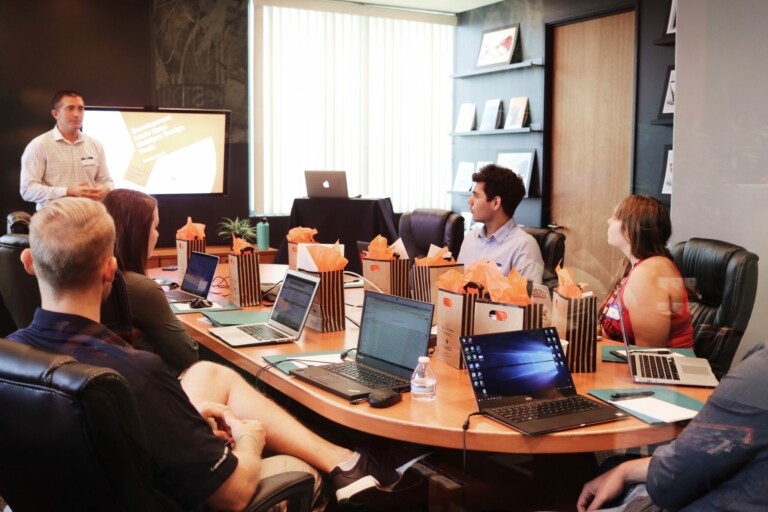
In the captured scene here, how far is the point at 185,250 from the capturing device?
4.01 metres

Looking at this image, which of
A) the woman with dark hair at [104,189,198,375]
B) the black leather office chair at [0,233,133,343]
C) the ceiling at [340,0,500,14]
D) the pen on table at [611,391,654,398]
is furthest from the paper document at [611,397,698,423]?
the ceiling at [340,0,500,14]

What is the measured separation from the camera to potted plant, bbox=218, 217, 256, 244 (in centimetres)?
604

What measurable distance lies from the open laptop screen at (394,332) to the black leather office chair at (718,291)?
0.91 meters

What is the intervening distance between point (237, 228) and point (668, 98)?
327cm

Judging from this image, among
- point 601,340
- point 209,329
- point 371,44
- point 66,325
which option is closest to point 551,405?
point 601,340

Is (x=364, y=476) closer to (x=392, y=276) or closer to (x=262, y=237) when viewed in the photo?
(x=392, y=276)

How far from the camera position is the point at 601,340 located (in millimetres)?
2729

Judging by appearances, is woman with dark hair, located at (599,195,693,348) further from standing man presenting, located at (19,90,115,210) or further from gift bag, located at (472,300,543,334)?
standing man presenting, located at (19,90,115,210)

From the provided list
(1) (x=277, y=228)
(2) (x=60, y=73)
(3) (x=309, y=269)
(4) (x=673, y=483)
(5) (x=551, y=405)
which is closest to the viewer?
(4) (x=673, y=483)

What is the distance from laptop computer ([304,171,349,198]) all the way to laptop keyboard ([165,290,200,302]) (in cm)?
251

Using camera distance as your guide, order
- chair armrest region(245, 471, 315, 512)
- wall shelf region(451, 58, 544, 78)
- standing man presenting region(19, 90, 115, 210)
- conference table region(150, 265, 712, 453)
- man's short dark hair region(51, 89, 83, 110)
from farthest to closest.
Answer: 1. wall shelf region(451, 58, 544, 78)
2. man's short dark hair region(51, 89, 83, 110)
3. standing man presenting region(19, 90, 115, 210)
4. conference table region(150, 265, 712, 453)
5. chair armrest region(245, 471, 315, 512)

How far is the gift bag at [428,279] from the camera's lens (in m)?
2.89

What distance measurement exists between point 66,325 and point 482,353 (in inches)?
39.6

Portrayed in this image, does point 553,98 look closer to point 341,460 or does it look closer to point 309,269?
point 309,269
